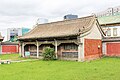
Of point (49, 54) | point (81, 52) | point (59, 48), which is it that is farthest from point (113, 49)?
point (49, 54)

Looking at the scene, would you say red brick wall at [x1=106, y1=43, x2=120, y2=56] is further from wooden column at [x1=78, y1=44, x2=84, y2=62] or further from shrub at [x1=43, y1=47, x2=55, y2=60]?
shrub at [x1=43, y1=47, x2=55, y2=60]

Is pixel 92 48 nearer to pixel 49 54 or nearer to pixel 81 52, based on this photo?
pixel 81 52

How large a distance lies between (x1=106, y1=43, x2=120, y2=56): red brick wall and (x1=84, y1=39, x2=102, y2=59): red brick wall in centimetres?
138

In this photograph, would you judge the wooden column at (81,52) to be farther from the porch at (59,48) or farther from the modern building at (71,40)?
the porch at (59,48)

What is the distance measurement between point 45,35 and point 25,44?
181 inches

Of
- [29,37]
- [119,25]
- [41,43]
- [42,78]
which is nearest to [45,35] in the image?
[41,43]

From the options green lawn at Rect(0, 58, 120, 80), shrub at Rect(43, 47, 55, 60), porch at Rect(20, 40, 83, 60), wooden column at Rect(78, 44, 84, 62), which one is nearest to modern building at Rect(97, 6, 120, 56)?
porch at Rect(20, 40, 83, 60)

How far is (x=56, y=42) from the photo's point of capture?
26.0 m

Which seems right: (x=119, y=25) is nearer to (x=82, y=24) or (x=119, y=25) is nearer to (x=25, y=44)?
(x=82, y=24)

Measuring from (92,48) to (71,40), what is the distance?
3.21 metres

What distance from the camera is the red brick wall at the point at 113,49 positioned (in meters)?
27.5

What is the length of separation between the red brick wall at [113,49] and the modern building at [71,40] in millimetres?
1384

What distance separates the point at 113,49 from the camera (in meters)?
27.9

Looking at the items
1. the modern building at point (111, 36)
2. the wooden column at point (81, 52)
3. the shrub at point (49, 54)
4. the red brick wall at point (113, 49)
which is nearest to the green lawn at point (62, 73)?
the wooden column at point (81, 52)
